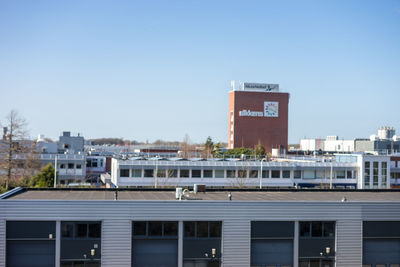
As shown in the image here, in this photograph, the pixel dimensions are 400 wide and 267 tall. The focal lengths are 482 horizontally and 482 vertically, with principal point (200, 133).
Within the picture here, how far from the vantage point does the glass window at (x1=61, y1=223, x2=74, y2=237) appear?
795 inches

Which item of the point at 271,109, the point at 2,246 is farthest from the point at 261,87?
the point at 2,246

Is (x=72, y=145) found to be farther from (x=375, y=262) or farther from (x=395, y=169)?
(x=375, y=262)

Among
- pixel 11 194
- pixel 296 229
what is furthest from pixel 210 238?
pixel 11 194

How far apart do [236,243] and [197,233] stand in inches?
69.8

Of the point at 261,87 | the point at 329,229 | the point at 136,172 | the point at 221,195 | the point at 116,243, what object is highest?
the point at 261,87

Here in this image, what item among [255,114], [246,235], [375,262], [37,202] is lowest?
[375,262]

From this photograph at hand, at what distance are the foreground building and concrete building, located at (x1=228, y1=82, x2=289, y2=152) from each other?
80838 millimetres

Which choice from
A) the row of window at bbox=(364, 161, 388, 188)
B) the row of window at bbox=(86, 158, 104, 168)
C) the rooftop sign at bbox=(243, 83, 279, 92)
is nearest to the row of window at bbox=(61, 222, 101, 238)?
the row of window at bbox=(364, 161, 388, 188)

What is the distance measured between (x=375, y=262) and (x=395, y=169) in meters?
46.4

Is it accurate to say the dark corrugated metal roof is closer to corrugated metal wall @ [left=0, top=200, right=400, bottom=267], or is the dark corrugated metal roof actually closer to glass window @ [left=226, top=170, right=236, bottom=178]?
corrugated metal wall @ [left=0, top=200, right=400, bottom=267]

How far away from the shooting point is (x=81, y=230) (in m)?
20.4

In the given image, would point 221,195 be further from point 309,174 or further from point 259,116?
point 259,116

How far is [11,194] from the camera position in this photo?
2456 cm

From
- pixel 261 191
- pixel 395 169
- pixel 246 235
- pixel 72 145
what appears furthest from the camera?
pixel 72 145
